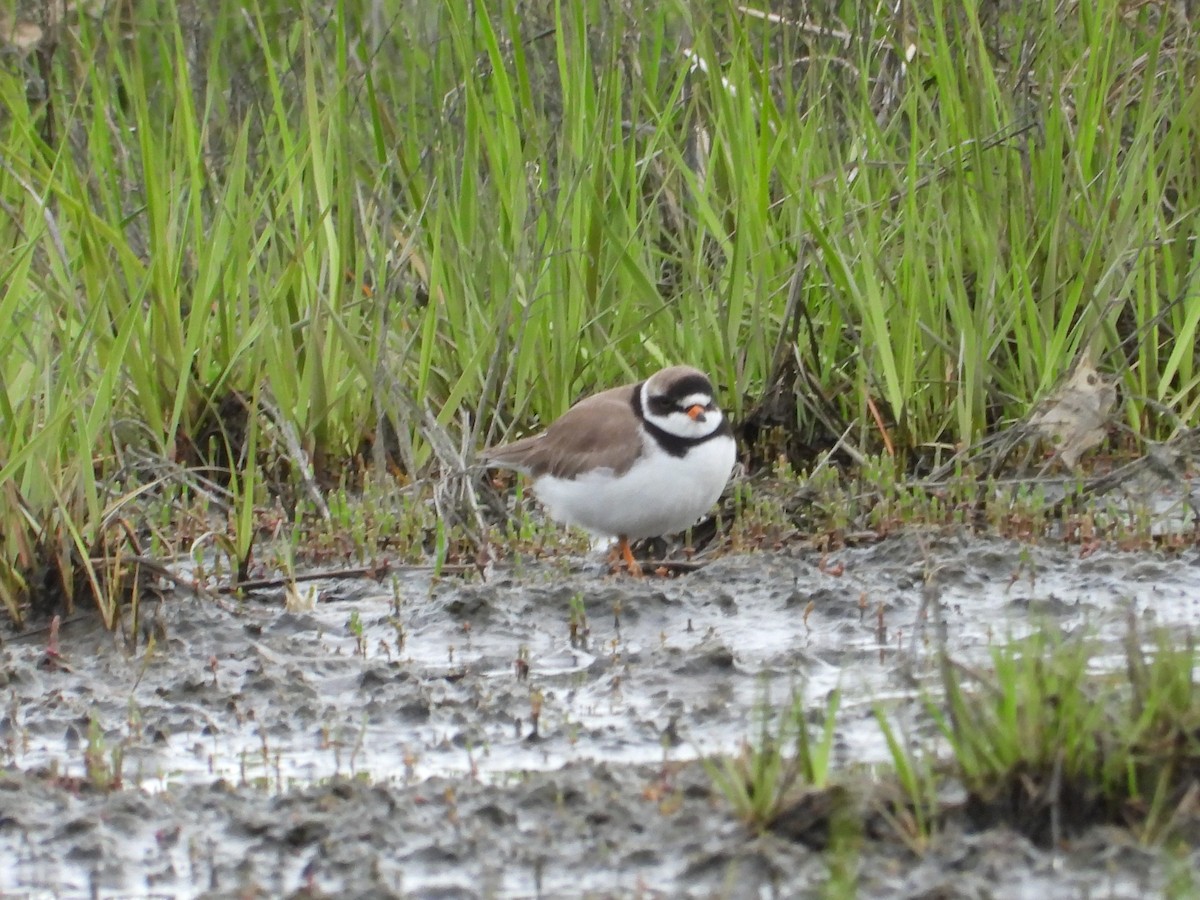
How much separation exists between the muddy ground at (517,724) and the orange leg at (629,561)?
0.43ft

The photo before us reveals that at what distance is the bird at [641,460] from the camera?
5.93 meters

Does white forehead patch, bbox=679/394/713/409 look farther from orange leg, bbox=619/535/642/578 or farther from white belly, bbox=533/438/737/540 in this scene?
orange leg, bbox=619/535/642/578

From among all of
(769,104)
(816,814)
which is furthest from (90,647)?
(769,104)

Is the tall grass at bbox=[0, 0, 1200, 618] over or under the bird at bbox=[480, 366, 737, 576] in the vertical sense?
over

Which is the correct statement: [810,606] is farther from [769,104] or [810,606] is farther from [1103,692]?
[769,104]

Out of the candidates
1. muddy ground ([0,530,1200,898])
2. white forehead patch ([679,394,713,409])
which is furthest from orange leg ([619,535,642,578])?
white forehead patch ([679,394,713,409])

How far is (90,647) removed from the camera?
5.04 meters

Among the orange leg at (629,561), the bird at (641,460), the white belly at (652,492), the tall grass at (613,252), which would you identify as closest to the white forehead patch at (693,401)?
the bird at (641,460)

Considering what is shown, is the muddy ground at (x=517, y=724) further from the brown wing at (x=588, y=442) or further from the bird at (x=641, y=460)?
the brown wing at (x=588, y=442)

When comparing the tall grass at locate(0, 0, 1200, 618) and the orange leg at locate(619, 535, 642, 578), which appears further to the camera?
the tall grass at locate(0, 0, 1200, 618)

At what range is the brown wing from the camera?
6.06 metres

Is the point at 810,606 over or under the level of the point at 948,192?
under

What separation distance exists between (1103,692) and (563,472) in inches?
117

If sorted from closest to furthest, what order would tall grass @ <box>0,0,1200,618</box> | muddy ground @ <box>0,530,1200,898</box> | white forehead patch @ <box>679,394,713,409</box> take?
1. muddy ground @ <box>0,530,1200,898</box>
2. white forehead patch @ <box>679,394,713,409</box>
3. tall grass @ <box>0,0,1200,618</box>
